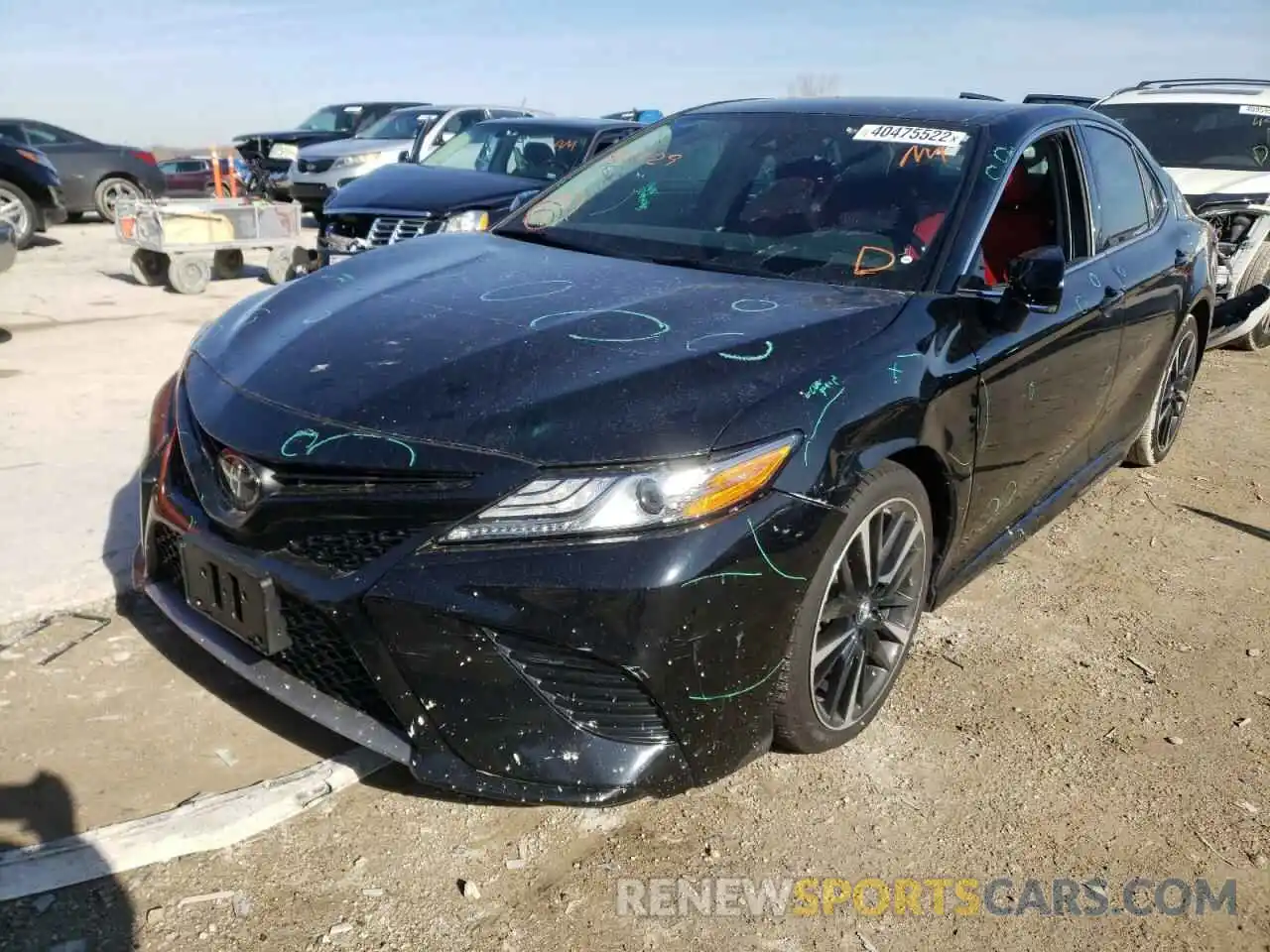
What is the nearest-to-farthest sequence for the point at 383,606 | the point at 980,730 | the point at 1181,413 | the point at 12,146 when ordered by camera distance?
the point at 383,606, the point at 980,730, the point at 1181,413, the point at 12,146

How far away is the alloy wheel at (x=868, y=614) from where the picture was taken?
253 centimetres

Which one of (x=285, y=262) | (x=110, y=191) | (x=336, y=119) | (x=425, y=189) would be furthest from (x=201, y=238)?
(x=336, y=119)

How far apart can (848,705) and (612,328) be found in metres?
1.15

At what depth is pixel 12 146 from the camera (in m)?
11.1

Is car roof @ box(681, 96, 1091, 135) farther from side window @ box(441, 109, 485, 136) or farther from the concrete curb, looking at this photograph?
side window @ box(441, 109, 485, 136)

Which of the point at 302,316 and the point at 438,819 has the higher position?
the point at 302,316

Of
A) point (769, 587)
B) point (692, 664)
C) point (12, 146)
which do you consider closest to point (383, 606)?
point (692, 664)

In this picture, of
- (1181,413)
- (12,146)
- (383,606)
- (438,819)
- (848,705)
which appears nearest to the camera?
(383,606)

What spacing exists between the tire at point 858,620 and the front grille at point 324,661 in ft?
2.98

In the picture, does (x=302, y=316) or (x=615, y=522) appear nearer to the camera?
(x=615, y=522)

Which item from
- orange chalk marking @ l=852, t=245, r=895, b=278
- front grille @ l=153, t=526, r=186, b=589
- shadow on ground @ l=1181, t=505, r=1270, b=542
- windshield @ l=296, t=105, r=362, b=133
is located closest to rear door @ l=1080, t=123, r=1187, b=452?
shadow on ground @ l=1181, t=505, r=1270, b=542

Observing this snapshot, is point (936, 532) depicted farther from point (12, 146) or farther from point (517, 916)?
point (12, 146)

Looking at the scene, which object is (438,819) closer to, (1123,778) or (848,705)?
(848,705)

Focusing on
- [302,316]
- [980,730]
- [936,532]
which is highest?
[302,316]
